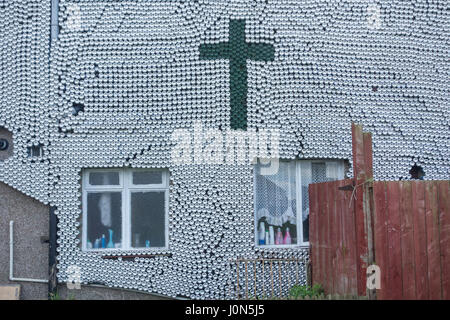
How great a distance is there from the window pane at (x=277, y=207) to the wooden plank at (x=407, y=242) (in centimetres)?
305

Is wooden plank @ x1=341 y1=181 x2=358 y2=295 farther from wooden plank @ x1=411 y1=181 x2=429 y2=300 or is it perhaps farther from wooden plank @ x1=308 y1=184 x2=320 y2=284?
wooden plank @ x1=308 y1=184 x2=320 y2=284

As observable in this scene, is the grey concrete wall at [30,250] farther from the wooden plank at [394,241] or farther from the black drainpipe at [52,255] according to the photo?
the wooden plank at [394,241]

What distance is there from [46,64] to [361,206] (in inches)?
220

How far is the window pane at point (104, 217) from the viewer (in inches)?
337

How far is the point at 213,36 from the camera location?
8750 millimetres

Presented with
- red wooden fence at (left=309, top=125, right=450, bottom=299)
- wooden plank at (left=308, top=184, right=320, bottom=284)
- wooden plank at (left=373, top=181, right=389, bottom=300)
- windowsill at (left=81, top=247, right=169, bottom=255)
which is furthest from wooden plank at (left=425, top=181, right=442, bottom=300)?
windowsill at (left=81, top=247, right=169, bottom=255)

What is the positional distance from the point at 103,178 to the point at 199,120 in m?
1.83

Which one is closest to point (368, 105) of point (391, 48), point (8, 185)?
point (391, 48)

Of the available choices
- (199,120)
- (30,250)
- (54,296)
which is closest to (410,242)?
(199,120)

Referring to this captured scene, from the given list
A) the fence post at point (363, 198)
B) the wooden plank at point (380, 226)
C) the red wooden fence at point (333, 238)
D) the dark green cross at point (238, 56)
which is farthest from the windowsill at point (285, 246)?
the wooden plank at point (380, 226)

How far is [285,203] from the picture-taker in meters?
8.74

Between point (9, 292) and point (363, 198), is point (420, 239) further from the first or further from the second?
point (9, 292)

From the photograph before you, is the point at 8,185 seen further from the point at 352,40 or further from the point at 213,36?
the point at 352,40
